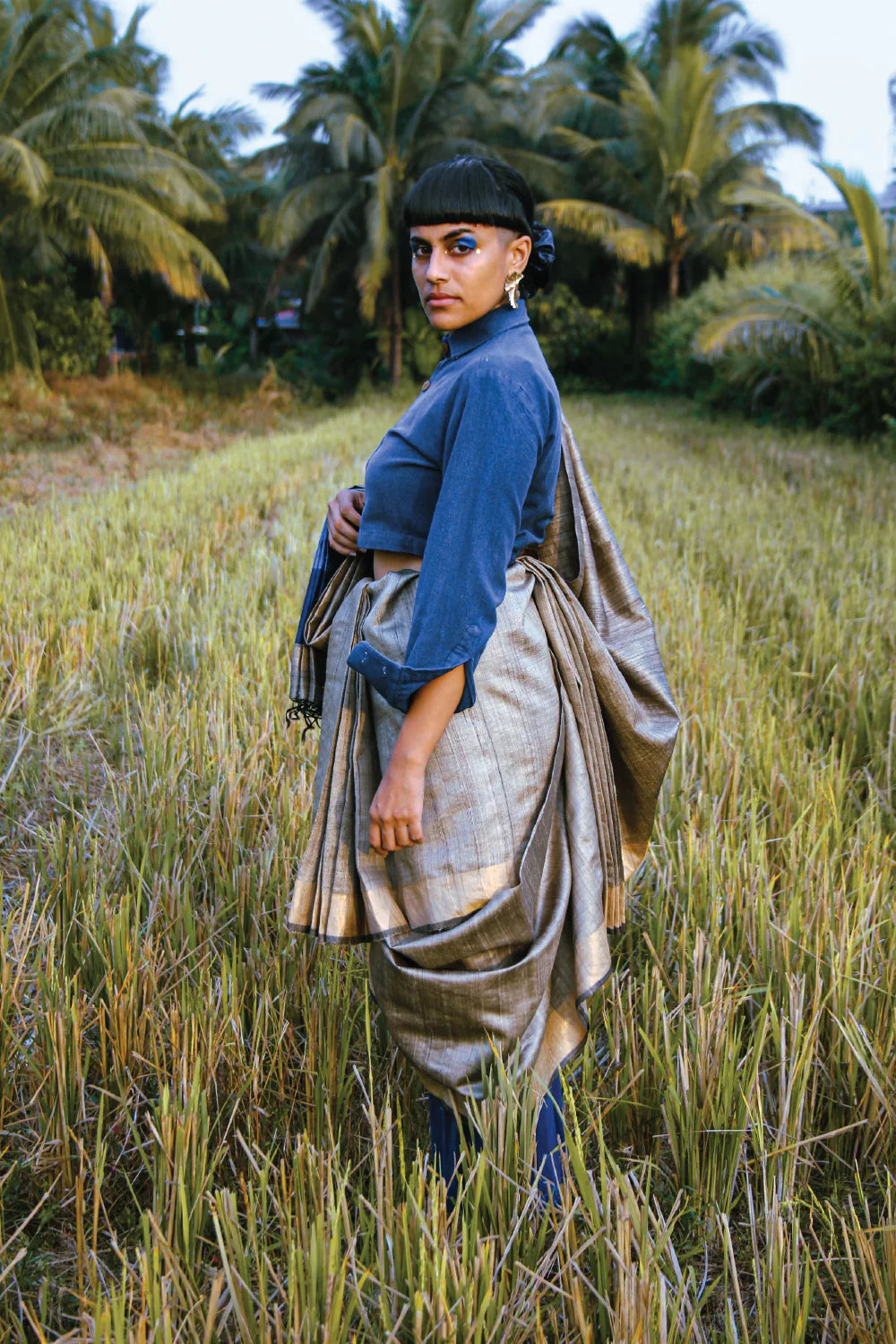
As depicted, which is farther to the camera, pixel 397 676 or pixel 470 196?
pixel 470 196

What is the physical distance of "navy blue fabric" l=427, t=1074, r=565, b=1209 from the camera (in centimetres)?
121

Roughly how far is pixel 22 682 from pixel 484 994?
2.09m

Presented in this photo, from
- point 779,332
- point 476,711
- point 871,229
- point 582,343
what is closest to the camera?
point 476,711

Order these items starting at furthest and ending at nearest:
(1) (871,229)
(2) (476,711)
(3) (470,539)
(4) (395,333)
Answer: (4) (395,333) → (1) (871,229) → (2) (476,711) → (3) (470,539)

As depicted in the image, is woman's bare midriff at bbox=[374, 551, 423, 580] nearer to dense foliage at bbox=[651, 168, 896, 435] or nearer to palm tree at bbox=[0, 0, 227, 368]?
dense foliage at bbox=[651, 168, 896, 435]

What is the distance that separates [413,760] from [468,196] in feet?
2.17

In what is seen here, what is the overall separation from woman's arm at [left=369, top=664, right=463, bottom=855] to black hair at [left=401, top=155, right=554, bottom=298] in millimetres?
538

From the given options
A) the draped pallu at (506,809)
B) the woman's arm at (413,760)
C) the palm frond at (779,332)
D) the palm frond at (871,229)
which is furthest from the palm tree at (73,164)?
the woman's arm at (413,760)

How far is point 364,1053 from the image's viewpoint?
5.16ft

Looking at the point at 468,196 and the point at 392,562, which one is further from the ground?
the point at 468,196

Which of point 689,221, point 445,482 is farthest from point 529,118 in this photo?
point 445,482

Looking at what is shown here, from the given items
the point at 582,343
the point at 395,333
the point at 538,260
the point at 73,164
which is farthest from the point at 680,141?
the point at 538,260

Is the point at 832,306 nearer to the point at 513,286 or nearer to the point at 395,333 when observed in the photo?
the point at 395,333

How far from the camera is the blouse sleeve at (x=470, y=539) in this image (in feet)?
3.42
